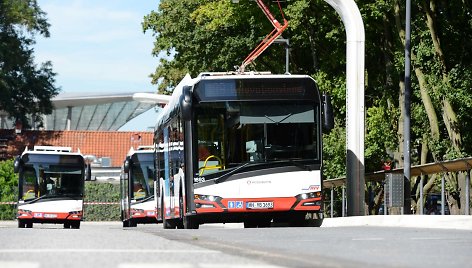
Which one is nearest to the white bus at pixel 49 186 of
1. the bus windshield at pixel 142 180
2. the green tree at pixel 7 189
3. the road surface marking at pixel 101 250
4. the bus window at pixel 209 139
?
the bus windshield at pixel 142 180

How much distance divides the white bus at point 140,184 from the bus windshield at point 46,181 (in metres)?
3.88

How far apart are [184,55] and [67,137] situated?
4582 centimetres

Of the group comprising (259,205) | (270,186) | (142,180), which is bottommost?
(259,205)

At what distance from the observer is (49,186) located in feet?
159

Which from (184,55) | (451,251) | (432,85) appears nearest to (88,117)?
(184,55)

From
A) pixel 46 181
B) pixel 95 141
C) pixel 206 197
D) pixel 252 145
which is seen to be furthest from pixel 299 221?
pixel 95 141

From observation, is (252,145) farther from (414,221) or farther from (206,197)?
(414,221)

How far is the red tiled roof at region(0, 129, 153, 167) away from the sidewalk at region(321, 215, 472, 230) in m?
70.7

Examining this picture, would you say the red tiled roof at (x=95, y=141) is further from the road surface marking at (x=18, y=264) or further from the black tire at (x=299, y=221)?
the road surface marking at (x=18, y=264)

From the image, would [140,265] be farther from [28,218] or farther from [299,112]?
[28,218]

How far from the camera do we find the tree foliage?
41281 mm

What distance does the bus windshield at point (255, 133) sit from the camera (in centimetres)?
2623

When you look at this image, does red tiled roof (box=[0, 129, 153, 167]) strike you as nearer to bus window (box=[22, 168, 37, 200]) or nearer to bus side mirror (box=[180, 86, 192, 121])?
bus window (box=[22, 168, 37, 200])

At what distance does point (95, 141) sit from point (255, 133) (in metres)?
79.8
